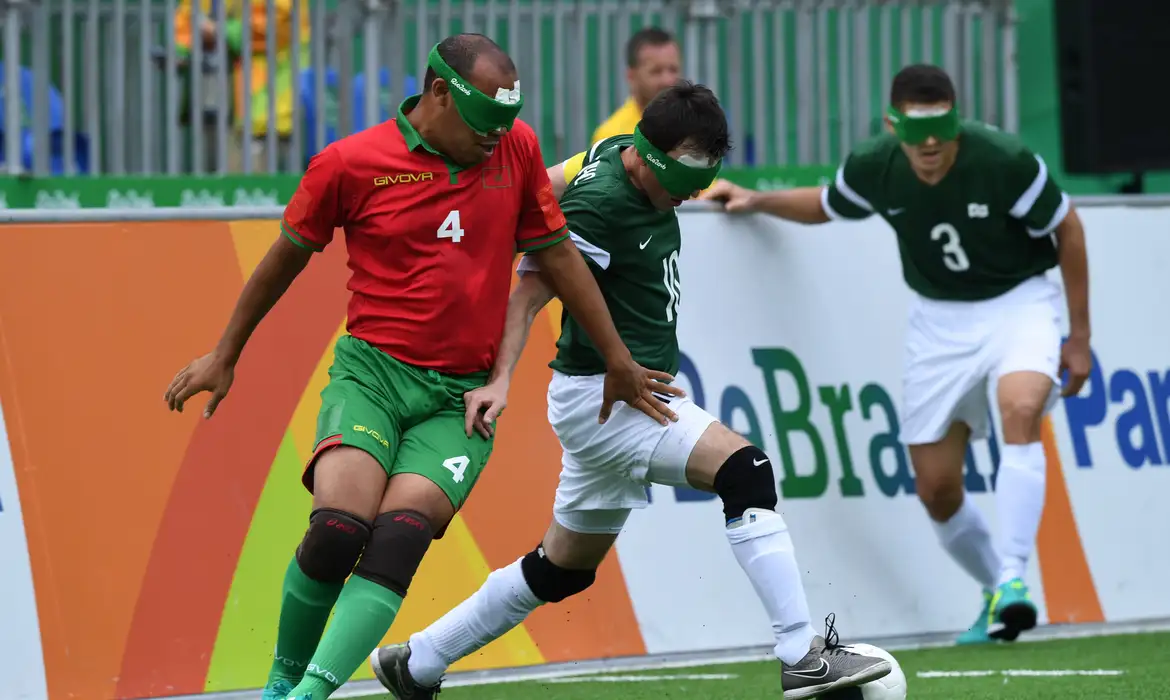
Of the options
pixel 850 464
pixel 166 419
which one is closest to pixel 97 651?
pixel 166 419

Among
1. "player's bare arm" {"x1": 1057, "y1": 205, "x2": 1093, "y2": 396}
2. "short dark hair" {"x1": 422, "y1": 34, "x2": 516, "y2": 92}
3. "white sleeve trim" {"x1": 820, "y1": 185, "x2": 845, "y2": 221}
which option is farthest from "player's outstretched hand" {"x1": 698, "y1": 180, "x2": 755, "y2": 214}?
"short dark hair" {"x1": 422, "y1": 34, "x2": 516, "y2": 92}

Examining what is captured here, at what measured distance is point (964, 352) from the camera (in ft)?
26.0

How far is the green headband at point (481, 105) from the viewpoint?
17.5 feet

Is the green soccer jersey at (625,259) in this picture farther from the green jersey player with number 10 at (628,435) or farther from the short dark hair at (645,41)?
the short dark hair at (645,41)

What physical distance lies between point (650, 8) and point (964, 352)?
426cm

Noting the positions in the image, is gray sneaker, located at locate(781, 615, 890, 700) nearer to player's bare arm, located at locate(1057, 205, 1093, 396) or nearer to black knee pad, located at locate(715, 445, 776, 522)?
black knee pad, located at locate(715, 445, 776, 522)

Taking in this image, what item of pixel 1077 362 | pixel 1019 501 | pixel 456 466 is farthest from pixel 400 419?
pixel 1077 362

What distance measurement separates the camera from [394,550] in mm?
5164

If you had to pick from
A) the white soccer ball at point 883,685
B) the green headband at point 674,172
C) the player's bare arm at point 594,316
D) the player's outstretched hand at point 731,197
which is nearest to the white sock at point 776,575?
the white soccer ball at point 883,685

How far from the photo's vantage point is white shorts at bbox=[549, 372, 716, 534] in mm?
5789

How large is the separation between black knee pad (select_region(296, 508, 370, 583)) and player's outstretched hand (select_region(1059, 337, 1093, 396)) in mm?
3705

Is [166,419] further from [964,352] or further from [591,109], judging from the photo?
[591,109]

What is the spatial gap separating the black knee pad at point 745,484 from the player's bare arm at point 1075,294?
2.65 m

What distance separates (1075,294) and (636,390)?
2773mm
